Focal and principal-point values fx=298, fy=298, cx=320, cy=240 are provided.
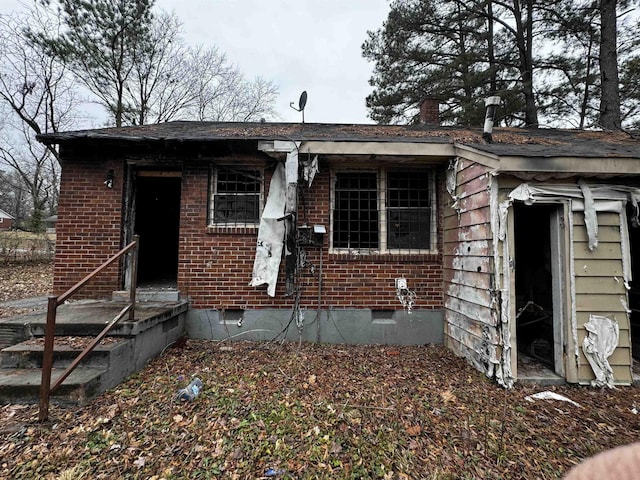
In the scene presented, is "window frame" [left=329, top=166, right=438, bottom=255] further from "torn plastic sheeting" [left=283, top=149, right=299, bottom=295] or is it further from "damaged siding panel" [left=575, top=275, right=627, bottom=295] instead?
"damaged siding panel" [left=575, top=275, right=627, bottom=295]

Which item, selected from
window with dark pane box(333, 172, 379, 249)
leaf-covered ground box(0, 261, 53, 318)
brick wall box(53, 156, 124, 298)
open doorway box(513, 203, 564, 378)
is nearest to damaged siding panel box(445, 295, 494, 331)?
open doorway box(513, 203, 564, 378)

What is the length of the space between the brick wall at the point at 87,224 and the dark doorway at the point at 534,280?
22.1 feet

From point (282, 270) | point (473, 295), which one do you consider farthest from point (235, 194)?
point (473, 295)

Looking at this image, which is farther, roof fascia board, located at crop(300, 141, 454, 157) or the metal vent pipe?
roof fascia board, located at crop(300, 141, 454, 157)

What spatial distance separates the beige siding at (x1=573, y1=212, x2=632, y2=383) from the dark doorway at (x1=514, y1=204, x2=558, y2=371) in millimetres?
904

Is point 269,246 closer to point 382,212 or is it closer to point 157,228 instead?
point 382,212

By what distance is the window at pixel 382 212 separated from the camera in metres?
5.26

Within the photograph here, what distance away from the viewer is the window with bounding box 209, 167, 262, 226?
5188 millimetres

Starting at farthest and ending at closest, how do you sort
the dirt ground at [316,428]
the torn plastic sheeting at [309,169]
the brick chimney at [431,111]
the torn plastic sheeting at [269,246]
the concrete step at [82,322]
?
the brick chimney at [431,111], the torn plastic sheeting at [269,246], the torn plastic sheeting at [309,169], the concrete step at [82,322], the dirt ground at [316,428]

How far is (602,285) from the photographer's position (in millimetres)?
3736

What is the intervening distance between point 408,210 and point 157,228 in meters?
6.35

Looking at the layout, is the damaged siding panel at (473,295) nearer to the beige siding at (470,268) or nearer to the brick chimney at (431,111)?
the beige siding at (470,268)

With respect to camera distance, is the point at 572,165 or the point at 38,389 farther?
the point at 572,165

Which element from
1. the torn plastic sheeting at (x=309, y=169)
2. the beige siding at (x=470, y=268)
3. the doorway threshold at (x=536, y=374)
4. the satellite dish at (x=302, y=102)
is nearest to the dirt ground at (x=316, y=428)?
the doorway threshold at (x=536, y=374)
